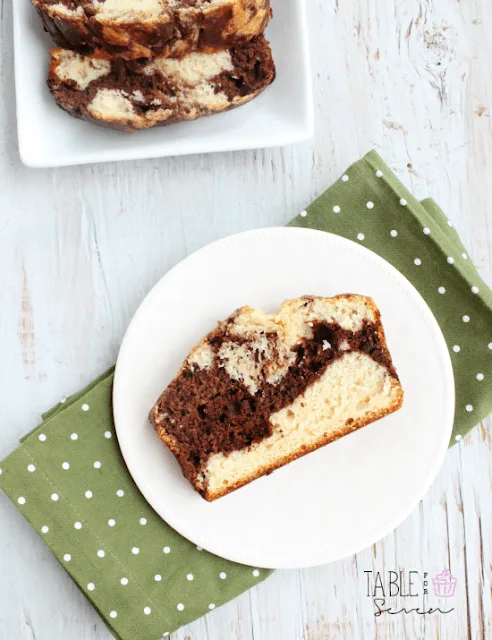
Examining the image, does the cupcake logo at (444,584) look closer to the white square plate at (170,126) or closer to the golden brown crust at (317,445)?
the golden brown crust at (317,445)

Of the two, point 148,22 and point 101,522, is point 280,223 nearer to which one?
point 148,22

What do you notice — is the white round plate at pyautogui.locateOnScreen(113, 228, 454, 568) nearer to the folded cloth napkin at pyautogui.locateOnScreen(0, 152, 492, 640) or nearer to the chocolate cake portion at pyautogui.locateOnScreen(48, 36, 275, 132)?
the folded cloth napkin at pyautogui.locateOnScreen(0, 152, 492, 640)

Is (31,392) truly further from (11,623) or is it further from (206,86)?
(206,86)

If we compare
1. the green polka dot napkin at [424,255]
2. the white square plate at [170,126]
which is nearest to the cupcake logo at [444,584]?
the green polka dot napkin at [424,255]

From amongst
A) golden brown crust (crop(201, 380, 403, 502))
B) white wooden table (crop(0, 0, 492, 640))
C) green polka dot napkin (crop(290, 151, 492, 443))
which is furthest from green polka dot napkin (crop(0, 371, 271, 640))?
green polka dot napkin (crop(290, 151, 492, 443))

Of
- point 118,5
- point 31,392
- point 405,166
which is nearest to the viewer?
point 118,5

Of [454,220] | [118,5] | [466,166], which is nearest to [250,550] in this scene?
[454,220]
